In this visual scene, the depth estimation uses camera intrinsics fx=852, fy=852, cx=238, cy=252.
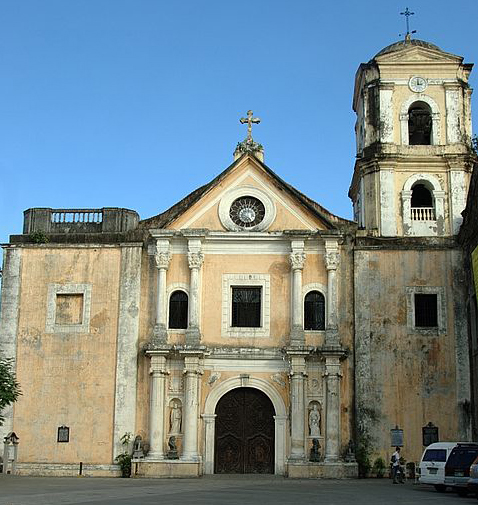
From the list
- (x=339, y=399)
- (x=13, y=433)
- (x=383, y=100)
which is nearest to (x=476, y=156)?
(x=383, y=100)

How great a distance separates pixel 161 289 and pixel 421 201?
10524mm

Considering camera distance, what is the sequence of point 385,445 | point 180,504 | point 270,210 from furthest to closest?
point 270,210, point 385,445, point 180,504

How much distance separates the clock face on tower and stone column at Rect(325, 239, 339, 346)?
23.5 feet

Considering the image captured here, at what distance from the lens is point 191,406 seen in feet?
95.8

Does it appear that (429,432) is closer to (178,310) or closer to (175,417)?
(175,417)

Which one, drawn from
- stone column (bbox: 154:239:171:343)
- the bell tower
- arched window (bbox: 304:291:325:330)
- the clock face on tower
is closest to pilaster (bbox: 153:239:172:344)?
stone column (bbox: 154:239:171:343)

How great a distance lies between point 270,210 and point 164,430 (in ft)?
28.7

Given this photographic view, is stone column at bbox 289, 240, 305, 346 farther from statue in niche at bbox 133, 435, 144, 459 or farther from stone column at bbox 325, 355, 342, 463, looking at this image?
statue in niche at bbox 133, 435, 144, 459

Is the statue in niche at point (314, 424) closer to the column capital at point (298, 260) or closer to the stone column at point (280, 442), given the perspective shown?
the stone column at point (280, 442)

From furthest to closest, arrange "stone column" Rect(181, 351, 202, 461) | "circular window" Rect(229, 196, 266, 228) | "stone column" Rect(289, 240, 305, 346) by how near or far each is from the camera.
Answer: "circular window" Rect(229, 196, 266, 228) → "stone column" Rect(289, 240, 305, 346) → "stone column" Rect(181, 351, 202, 461)

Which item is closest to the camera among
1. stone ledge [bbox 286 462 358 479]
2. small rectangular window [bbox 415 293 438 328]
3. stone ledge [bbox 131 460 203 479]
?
stone ledge [bbox 286 462 358 479]

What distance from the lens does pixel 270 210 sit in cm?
3134

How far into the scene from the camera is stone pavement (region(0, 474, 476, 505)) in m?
18.5

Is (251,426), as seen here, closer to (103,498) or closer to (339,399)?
(339,399)
